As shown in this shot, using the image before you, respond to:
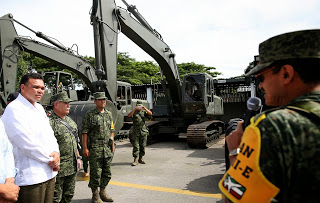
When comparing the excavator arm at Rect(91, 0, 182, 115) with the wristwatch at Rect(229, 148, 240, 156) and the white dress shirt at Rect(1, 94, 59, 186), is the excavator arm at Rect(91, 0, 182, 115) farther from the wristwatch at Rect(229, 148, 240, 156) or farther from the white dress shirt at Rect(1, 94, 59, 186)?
the wristwatch at Rect(229, 148, 240, 156)

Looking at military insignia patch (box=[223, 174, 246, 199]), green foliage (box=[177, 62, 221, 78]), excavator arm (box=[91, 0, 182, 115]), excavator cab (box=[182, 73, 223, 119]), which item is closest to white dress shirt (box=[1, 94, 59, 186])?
military insignia patch (box=[223, 174, 246, 199])

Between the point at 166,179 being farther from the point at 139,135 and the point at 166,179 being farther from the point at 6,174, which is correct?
the point at 6,174

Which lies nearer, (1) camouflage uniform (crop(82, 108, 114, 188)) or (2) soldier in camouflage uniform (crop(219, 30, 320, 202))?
(2) soldier in camouflage uniform (crop(219, 30, 320, 202))

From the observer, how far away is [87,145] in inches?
178

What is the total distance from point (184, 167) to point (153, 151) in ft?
8.80

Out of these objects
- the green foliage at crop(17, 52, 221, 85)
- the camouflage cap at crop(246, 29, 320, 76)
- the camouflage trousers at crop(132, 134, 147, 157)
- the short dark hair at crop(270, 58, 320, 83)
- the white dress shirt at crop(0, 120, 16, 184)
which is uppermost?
the green foliage at crop(17, 52, 221, 85)

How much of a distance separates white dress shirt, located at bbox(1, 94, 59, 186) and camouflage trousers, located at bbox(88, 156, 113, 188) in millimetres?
1588

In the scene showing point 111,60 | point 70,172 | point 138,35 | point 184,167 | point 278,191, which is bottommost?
point 184,167

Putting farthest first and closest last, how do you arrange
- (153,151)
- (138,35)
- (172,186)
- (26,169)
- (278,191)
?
(153,151) < (138,35) < (172,186) < (26,169) < (278,191)

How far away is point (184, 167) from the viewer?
673cm

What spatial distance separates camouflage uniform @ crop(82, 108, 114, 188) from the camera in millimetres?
4234

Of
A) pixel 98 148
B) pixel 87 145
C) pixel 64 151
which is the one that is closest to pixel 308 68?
pixel 64 151

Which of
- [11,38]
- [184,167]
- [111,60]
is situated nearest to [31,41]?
[11,38]

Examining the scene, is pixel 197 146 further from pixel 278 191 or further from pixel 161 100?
pixel 278 191
